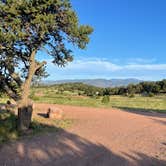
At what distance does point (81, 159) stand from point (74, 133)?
5744 millimetres

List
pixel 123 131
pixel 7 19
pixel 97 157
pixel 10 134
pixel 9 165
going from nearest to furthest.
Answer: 1. pixel 9 165
2. pixel 97 157
3. pixel 10 134
4. pixel 7 19
5. pixel 123 131

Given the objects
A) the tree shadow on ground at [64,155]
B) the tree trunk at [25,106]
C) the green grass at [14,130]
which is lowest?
the tree shadow on ground at [64,155]

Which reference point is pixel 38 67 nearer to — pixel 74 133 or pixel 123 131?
pixel 74 133

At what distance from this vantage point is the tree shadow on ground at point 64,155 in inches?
405

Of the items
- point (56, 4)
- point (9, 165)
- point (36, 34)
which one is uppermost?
point (56, 4)

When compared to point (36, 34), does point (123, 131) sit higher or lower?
A: lower

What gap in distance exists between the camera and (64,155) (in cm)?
1126

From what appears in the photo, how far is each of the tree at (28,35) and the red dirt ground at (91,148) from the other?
308cm

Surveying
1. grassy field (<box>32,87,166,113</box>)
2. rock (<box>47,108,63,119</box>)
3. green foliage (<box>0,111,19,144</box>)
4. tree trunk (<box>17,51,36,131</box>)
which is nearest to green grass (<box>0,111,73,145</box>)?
green foliage (<box>0,111,19,144</box>)

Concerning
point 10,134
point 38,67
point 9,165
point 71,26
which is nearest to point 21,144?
point 10,134

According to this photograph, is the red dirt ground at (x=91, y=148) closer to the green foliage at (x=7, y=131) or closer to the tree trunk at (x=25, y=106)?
the green foliage at (x=7, y=131)

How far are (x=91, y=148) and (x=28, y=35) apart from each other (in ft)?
20.9

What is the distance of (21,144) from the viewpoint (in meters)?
13.2

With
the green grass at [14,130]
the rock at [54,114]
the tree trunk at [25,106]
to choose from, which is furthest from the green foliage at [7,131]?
the rock at [54,114]
